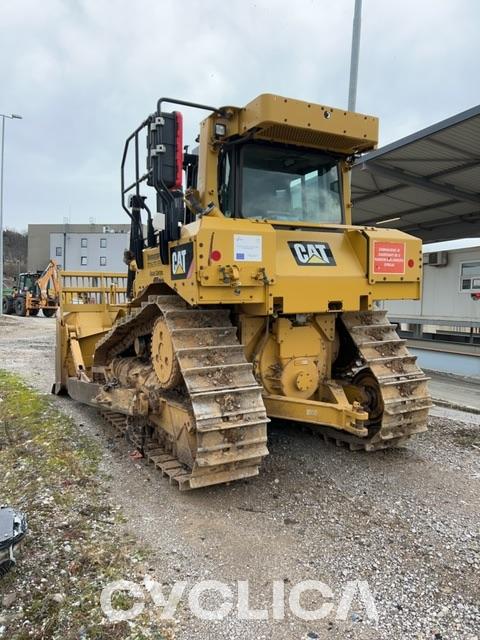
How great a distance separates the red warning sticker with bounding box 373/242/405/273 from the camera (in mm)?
4617

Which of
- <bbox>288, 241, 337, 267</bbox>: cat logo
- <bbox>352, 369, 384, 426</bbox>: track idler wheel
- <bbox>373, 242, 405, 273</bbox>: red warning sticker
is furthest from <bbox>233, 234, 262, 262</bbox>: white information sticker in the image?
<bbox>352, 369, 384, 426</bbox>: track idler wheel

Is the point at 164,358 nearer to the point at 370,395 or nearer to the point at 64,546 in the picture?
the point at 64,546

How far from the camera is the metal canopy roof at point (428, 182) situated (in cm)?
812

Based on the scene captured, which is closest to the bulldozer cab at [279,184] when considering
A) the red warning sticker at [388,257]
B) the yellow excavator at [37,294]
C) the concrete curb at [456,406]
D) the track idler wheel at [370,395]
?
the red warning sticker at [388,257]

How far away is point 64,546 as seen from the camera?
3.25 m

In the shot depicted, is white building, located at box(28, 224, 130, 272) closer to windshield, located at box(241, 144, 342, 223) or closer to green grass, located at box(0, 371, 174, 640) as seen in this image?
green grass, located at box(0, 371, 174, 640)

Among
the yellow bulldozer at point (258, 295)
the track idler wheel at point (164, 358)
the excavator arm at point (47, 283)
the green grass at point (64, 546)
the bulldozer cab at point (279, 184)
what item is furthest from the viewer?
the excavator arm at point (47, 283)

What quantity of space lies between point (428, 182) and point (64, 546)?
9.51m

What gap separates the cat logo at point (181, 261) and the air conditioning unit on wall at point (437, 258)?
824 centimetres

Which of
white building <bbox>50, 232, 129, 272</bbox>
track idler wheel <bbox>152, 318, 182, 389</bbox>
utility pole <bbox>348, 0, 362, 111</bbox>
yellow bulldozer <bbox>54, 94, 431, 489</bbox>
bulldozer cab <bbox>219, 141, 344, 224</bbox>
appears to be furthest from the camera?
white building <bbox>50, 232, 129, 272</bbox>

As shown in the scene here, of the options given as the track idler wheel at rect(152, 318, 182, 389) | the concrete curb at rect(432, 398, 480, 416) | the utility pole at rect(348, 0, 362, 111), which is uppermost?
the utility pole at rect(348, 0, 362, 111)

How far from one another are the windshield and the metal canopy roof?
11.5ft

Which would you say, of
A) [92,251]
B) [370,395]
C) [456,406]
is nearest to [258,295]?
[370,395]

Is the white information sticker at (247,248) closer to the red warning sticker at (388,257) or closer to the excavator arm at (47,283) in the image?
the red warning sticker at (388,257)
